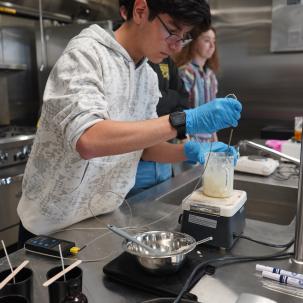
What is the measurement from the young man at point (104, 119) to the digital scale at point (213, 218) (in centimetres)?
19

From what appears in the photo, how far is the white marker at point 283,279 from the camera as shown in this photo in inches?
30.1

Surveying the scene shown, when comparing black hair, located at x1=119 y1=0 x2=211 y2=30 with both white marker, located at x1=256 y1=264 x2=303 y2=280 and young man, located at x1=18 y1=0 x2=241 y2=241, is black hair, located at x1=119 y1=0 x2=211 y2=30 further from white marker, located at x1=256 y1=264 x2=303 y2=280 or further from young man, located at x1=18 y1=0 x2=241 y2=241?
white marker, located at x1=256 y1=264 x2=303 y2=280

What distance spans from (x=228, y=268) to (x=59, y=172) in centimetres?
54

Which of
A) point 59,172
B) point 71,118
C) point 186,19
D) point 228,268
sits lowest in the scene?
point 228,268

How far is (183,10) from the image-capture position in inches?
37.7

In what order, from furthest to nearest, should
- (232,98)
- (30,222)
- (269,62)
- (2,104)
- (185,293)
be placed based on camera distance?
(269,62), (2,104), (30,222), (232,98), (185,293)

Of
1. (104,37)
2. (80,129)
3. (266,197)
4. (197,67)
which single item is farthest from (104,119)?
(197,67)

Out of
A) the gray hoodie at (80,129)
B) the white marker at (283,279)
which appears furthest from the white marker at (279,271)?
the gray hoodie at (80,129)

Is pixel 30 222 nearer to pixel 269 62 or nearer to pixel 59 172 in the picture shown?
pixel 59 172

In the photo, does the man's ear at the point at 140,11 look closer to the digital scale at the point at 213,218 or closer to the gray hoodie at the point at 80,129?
the gray hoodie at the point at 80,129

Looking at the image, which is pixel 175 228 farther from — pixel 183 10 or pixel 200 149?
pixel 183 10

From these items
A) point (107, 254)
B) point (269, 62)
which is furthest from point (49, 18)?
point (107, 254)

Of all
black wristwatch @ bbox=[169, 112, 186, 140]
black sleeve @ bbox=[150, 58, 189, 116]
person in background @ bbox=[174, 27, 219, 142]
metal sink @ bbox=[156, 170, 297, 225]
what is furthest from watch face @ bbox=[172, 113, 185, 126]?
person in background @ bbox=[174, 27, 219, 142]

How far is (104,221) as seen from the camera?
1147 mm
